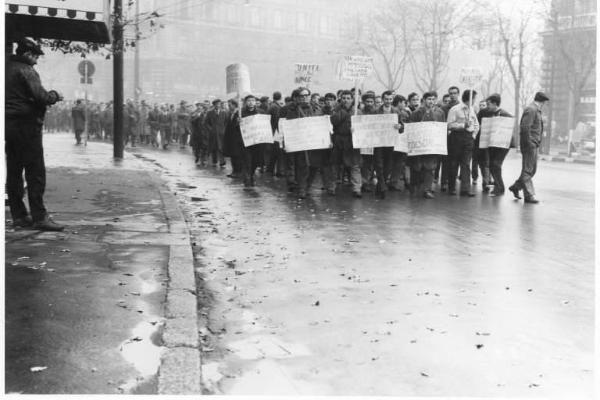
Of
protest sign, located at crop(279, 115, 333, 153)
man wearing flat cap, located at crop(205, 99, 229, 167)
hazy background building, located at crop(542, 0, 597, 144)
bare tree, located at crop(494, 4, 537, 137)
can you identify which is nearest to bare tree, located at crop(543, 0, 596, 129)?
hazy background building, located at crop(542, 0, 597, 144)

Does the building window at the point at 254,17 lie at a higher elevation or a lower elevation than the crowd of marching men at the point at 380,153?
higher

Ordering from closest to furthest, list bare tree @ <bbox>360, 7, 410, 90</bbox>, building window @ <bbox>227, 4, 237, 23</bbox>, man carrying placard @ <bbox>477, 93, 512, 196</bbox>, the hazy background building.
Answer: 1. man carrying placard @ <bbox>477, 93, 512, 196</bbox>
2. the hazy background building
3. bare tree @ <bbox>360, 7, 410, 90</bbox>
4. building window @ <bbox>227, 4, 237, 23</bbox>

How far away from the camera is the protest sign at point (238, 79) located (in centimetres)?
1647

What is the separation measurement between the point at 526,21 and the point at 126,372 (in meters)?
38.4

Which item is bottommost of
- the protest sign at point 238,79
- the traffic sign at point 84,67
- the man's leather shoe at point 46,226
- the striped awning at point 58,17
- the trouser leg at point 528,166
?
the man's leather shoe at point 46,226

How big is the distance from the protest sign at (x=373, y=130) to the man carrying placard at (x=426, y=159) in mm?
553

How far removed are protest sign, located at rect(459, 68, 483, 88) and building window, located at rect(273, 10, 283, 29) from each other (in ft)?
201

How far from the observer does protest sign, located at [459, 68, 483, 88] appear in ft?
51.4

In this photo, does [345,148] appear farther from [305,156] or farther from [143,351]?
[143,351]

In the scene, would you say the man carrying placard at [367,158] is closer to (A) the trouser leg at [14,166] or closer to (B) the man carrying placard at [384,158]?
(B) the man carrying placard at [384,158]

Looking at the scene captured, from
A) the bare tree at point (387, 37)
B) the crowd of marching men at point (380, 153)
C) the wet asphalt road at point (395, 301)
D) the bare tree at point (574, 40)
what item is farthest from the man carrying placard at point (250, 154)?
the bare tree at point (387, 37)

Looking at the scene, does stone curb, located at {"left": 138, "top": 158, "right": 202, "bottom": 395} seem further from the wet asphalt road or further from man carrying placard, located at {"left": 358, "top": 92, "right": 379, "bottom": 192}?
man carrying placard, located at {"left": 358, "top": 92, "right": 379, "bottom": 192}

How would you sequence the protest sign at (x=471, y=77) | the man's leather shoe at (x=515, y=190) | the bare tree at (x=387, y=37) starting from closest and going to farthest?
the man's leather shoe at (x=515, y=190)
the protest sign at (x=471, y=77)
the bare tree at (x=387, y=37)

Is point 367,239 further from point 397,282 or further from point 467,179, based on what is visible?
point 467,179
